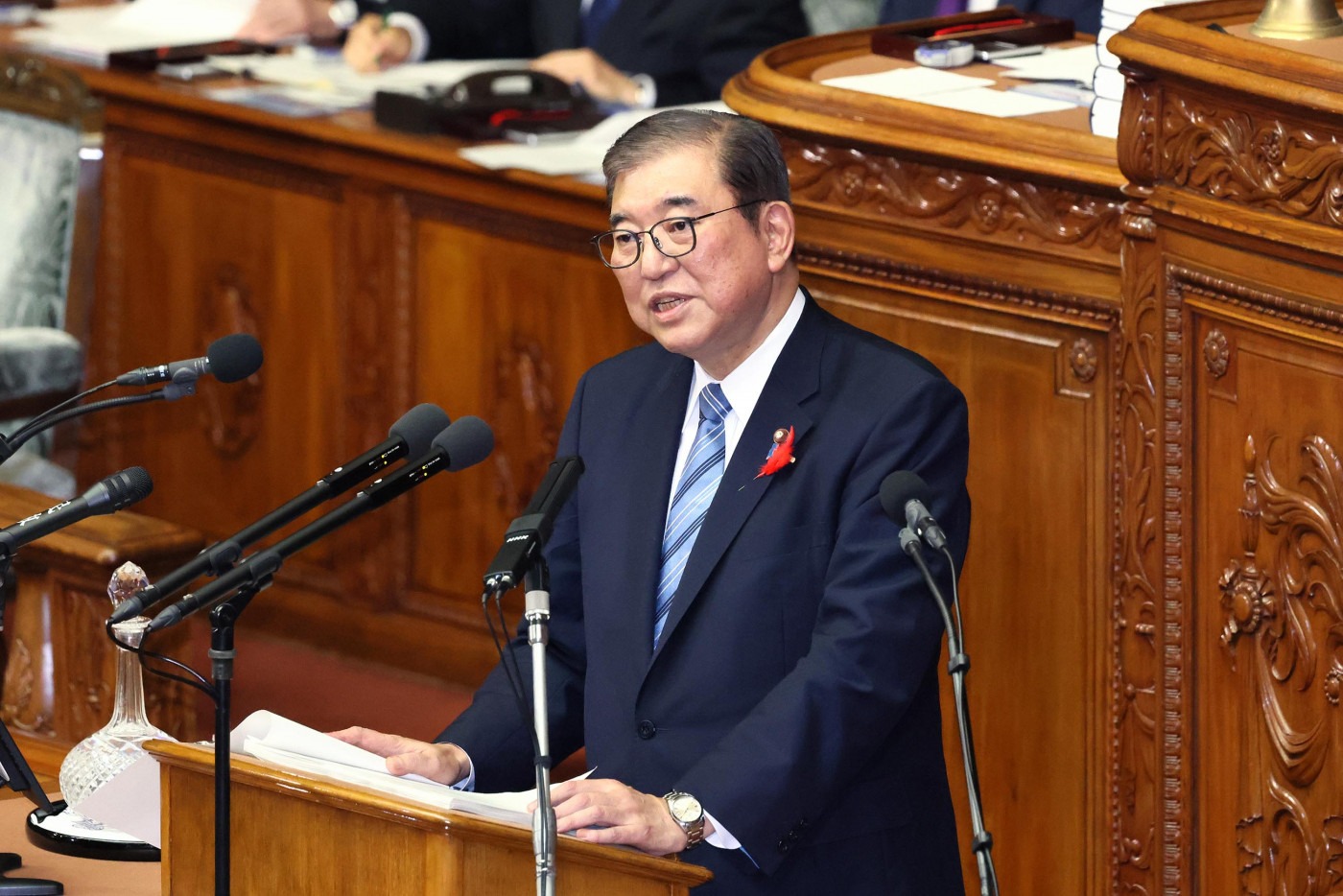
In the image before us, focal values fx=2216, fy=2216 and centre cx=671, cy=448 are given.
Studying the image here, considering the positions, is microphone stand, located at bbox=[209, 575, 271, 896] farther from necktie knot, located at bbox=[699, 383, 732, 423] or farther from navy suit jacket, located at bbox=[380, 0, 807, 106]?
navy suit jacket, located at bbox=[380, 0, 807, 106]

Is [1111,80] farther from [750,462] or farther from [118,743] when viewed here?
[118,743]

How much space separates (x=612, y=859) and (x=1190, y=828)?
1.16m

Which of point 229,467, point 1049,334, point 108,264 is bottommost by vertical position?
point 229,467

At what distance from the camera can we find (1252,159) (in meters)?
2.70

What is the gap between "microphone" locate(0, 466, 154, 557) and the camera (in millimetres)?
2305

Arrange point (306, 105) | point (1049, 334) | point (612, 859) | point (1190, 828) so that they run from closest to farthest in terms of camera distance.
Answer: point (612, 859) → point (1190, 828) → point (1049, 334) → point (306, 105)

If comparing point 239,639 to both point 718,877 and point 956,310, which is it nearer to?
point 956,310

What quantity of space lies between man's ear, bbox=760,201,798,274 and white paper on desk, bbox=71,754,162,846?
3.08 feet

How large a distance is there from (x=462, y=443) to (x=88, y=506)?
395 millimetres

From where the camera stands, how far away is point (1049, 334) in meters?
3.31

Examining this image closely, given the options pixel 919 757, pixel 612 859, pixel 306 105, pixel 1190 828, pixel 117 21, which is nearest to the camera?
pixel 612 859

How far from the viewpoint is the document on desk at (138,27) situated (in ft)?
20.6

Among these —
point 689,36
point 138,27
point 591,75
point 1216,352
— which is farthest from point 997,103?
point 138,27

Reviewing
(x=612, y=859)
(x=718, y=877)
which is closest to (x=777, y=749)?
(x=718, y=877)
